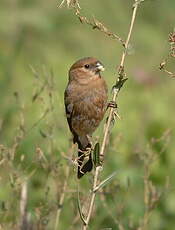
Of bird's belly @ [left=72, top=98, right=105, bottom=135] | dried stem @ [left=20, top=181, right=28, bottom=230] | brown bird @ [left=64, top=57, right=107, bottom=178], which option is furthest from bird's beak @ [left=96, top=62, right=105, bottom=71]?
dried stem @ [left=20, top=181, right=28, bottom=230]

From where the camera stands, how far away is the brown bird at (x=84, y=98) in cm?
523

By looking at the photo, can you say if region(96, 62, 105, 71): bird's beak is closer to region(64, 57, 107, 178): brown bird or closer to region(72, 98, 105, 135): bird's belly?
region(64, 57, 107, 178): brown bird

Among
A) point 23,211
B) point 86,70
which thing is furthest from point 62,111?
point 23,211

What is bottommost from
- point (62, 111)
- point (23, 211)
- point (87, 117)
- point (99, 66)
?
point (23, 211)

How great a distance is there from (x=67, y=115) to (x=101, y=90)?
361 millimetres

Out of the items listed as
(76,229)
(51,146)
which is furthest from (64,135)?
(51,146)

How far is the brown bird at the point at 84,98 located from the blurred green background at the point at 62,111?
11 centimetres

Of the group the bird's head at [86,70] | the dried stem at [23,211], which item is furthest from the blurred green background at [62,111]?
the bird's head at [86,70]

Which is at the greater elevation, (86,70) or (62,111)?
(62,111)

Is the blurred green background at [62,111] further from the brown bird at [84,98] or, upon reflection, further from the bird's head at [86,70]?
the bird's head at [86,70]

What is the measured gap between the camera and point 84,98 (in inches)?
212

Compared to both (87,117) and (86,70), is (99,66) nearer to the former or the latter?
(86,70)

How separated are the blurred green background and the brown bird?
11 centimetres

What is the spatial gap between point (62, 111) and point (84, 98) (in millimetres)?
2164
